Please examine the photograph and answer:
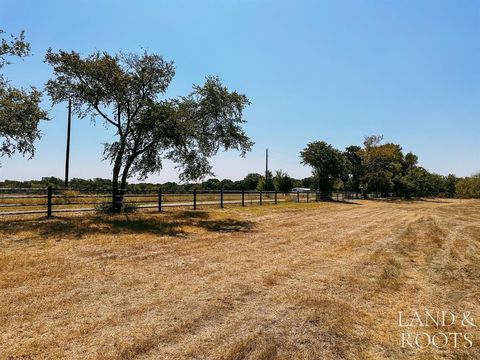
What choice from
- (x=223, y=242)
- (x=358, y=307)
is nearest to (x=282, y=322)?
(x=358, y=307)

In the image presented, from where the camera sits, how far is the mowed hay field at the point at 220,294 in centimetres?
407

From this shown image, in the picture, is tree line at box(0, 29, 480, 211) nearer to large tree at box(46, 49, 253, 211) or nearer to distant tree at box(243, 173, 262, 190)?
large tree at box(46, 49, 253, 211)

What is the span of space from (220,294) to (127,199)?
2313 cm

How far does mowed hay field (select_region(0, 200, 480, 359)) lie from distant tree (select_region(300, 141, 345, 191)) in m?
37.4

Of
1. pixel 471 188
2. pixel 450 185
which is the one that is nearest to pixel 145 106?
pixel 471 188

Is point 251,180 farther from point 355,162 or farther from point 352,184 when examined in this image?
point 355,162

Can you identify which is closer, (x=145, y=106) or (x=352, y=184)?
(x=145, y=106)

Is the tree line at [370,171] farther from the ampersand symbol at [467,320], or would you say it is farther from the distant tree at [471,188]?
the ampersand symbol at [467,320]

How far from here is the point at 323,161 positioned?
48656mm

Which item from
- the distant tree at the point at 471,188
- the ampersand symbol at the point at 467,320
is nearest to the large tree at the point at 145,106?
the ampersand symbol at the point at 467,320

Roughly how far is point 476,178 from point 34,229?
99496 mm

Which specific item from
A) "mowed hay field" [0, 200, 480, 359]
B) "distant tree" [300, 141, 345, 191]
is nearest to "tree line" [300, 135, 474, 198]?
"distant tree" [300, 141, 345, 191]

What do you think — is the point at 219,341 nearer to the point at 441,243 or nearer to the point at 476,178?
the point at 441,243

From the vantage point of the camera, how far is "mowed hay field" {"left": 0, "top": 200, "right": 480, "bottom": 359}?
4.07m
